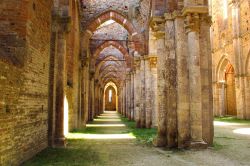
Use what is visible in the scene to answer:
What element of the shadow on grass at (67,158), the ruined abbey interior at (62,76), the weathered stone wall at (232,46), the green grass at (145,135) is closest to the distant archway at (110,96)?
the weathered stone wall at (232,46)

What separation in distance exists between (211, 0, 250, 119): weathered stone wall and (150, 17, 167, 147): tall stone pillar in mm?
19062

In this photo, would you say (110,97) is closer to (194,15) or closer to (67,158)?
(194,15)

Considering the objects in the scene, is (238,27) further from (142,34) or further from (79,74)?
(79,74)

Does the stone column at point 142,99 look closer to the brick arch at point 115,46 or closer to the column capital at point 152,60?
the column capital at point 152,60

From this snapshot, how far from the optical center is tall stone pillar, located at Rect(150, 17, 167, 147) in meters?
9.84

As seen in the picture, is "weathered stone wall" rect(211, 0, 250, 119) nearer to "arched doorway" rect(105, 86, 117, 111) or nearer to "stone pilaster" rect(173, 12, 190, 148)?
"stone pilaster" rect(173, 12, 190, 148)

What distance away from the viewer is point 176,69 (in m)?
9.43

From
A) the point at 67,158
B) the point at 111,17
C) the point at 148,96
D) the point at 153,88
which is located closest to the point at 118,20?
the point at 111,17

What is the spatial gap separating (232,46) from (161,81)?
855 inches

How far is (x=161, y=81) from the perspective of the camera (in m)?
10.0

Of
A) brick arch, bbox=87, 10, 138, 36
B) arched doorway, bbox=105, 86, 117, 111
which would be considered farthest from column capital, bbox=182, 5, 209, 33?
arched doorway, bbox=105, 86, 117, 111

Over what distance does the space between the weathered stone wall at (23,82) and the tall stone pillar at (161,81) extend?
12.8 ft

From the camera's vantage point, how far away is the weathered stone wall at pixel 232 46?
88.2 ft

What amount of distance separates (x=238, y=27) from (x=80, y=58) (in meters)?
16.6
